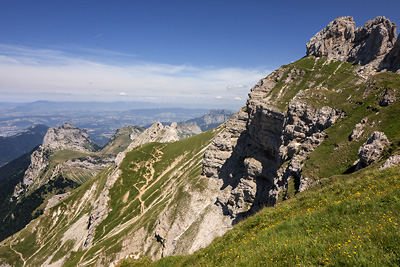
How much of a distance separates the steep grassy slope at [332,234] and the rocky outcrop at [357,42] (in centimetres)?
14850

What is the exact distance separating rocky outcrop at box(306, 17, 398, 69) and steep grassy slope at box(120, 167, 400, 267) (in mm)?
148500

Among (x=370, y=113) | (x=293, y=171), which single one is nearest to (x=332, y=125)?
(x=370, y=113)

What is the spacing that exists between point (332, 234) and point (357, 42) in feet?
650

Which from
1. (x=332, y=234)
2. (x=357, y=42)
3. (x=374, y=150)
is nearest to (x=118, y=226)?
(x=374, y=150)

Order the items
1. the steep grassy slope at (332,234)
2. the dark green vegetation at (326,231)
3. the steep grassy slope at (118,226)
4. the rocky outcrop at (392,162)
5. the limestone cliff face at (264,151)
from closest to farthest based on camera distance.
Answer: the steep grassy slope at (332,234) → the dark green vegetation at (326,231) → the rocky outcrop at (392,162) → the limestone cliff face at (264,151) → the steep grassy slope at (118,226)

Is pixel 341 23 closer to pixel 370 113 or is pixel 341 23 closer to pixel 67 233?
pixel 370 113

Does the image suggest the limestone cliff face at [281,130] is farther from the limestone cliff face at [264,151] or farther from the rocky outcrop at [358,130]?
the rocky outcrop at [358,130]

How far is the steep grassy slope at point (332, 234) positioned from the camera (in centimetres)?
925

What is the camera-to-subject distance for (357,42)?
15112 cm

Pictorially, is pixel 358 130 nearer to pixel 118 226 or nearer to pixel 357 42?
pixel 357 42

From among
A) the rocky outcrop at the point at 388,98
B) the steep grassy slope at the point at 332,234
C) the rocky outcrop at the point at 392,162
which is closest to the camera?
the steep grassy slope at the point at 332,234

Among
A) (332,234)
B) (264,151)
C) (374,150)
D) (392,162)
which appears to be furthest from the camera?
(264,151)

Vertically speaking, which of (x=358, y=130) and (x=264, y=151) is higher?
(x=358, y=130)

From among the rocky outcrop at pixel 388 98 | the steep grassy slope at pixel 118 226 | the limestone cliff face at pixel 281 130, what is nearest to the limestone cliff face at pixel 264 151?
the limestone cliff face at pixel 281 130
